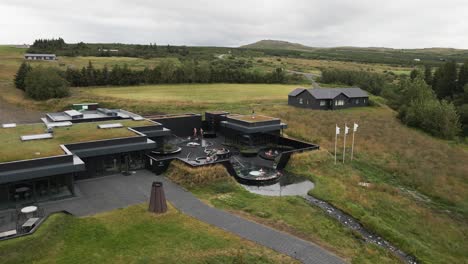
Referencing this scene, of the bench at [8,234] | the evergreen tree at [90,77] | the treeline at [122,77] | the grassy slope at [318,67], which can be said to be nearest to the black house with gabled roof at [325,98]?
the treeline at [122,77]

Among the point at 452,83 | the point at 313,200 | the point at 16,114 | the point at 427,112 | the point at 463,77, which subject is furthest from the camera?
the point at 452,83

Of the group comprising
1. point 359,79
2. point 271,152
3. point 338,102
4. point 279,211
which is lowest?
point 279,211

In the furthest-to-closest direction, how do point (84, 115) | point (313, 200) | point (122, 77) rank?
point (122, 77), point (84, 115), point (313, 200)

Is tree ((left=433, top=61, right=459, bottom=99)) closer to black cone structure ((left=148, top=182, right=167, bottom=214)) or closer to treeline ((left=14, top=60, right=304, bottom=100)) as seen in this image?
treeline ((left=14, top=60, right=304, bottom=100))

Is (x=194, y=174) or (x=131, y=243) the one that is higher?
(x=194, y=174)

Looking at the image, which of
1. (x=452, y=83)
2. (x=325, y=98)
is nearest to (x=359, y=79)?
(x=452, y=83)

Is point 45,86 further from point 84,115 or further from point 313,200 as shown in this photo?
point 313,200

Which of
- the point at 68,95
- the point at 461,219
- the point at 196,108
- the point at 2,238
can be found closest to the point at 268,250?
the point at 2,238
